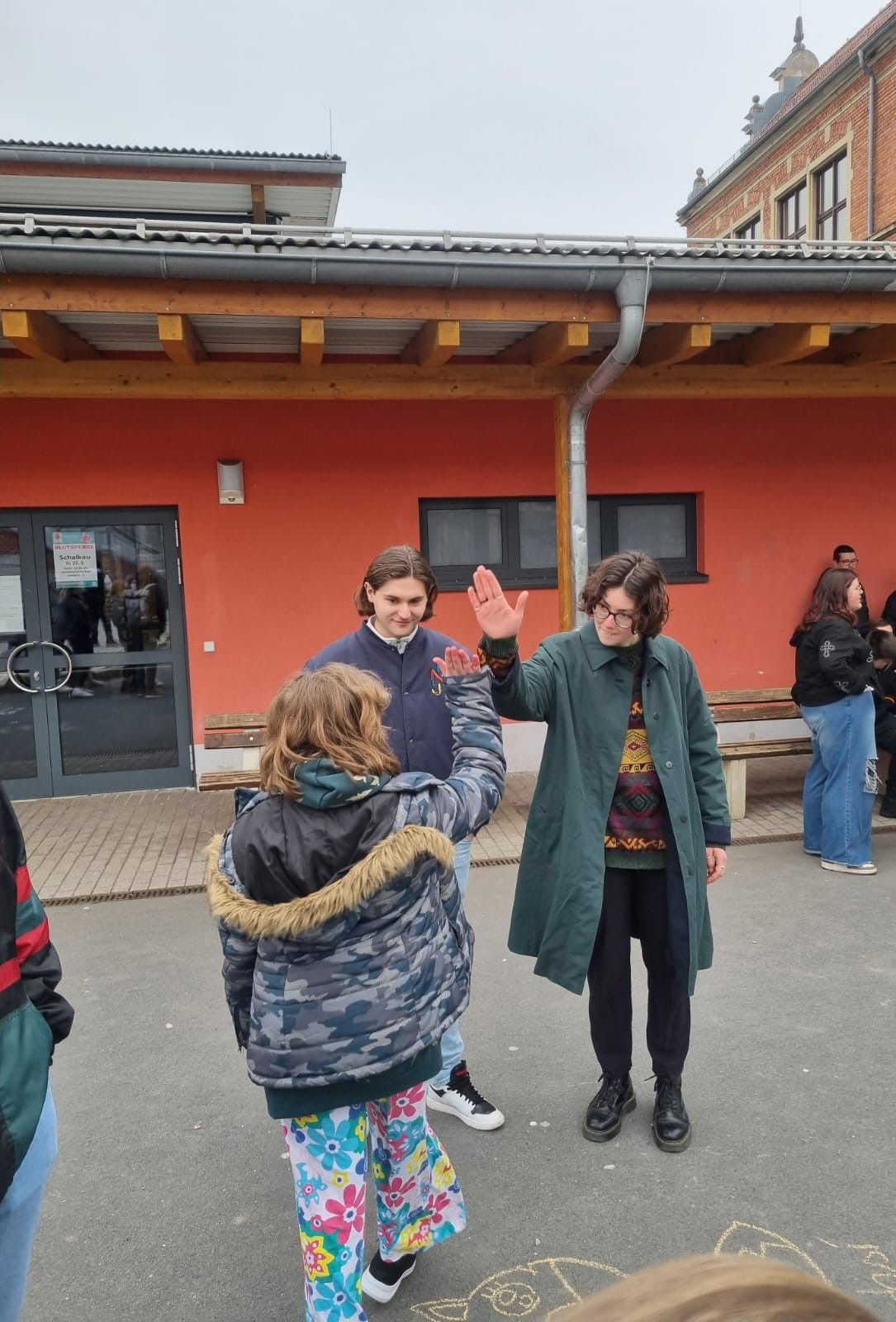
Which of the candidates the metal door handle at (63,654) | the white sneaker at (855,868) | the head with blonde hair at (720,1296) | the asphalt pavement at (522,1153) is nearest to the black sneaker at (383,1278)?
the asphalt pavement at (522,1153)

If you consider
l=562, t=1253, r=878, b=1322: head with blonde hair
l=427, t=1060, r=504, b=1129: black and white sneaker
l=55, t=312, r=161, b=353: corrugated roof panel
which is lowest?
l=427, t=1060, r=504, b=1129: black and white sneaker

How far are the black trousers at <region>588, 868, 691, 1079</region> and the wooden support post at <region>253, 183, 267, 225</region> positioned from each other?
32.8 ft

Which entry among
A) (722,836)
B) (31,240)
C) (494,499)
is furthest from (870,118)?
(722,836)

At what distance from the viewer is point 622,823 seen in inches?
111

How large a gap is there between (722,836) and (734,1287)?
2.55m

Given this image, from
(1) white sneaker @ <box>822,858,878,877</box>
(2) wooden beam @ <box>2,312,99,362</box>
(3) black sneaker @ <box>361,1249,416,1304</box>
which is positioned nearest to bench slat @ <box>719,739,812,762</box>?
(1) white sneaker @ <box>822,858,878,877</box>

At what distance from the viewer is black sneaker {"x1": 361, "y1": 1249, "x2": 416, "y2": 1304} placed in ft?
7.45

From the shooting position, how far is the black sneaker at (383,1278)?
2.27m

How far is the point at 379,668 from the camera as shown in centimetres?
281

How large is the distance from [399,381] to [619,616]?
15.9ft

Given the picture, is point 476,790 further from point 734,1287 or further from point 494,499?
point 494,499

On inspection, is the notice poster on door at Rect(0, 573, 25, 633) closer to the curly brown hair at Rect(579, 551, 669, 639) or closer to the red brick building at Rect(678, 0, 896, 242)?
the curly brown hair at Rect(579, 551, 669, 639)

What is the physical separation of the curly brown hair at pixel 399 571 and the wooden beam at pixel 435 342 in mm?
3446

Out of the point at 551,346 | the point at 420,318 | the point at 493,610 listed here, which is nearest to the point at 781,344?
the point at 551,346
